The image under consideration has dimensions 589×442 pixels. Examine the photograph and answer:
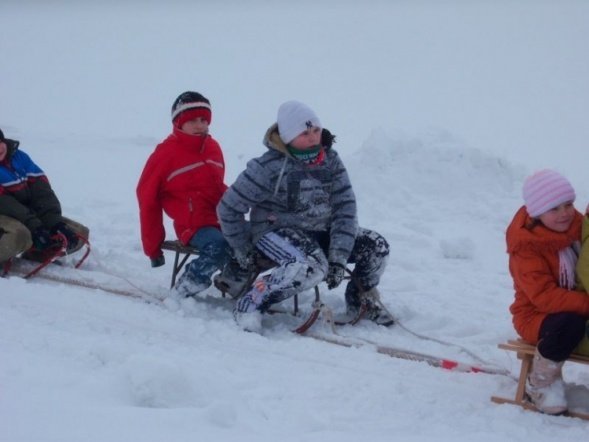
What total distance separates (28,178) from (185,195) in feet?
4.72

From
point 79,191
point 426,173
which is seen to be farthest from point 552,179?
point 79,191

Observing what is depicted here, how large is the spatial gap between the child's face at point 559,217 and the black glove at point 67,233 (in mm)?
3639

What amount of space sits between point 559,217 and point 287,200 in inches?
71.0

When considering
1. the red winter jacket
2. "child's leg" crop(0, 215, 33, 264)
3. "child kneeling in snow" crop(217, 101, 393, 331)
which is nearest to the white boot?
"child kneeling in snow" crop(217, 101, 393, 331)

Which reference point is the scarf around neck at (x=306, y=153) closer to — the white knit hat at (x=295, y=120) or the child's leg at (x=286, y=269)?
the white knit hat at (x=295, y=120)

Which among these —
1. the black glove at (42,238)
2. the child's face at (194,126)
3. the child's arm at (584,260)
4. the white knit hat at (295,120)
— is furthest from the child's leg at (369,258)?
the black glove at (42,238)

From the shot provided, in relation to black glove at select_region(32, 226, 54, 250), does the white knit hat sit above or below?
above

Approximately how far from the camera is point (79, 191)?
30.5 ft

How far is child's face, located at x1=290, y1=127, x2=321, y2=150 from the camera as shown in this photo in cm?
489

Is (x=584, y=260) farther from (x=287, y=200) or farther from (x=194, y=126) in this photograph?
(x=194, y=126)

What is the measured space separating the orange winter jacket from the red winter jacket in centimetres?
231

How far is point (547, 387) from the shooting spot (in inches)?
147

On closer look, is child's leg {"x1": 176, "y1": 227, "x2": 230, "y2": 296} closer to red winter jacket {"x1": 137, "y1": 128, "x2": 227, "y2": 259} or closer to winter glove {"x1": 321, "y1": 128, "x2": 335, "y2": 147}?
red winter jacket {"x1": 137, "y1": 128, "x2": 227, "y2": 259}

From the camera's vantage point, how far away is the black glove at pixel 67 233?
5.95m
